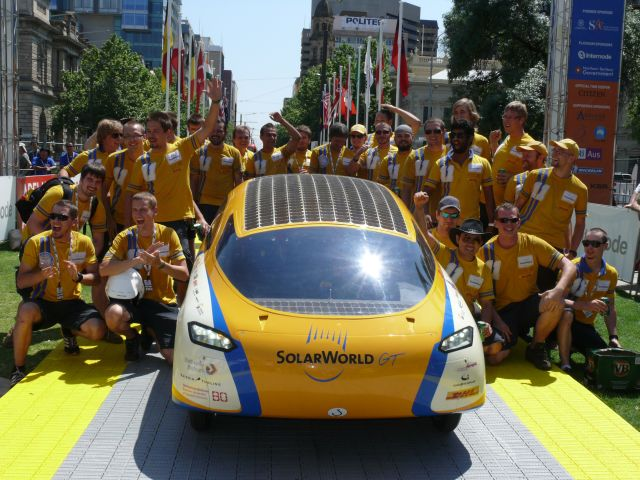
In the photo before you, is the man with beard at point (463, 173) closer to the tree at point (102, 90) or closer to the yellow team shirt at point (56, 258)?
the yellow team shirt at point (56, 258)

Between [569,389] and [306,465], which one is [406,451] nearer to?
[306,465]

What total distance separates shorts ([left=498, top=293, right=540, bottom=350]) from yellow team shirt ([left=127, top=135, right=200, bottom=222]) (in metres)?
3.24

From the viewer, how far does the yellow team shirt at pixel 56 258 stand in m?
6.39

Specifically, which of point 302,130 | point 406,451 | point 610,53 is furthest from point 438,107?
point 406,451

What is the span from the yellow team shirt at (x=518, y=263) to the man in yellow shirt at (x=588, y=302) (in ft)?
1.15

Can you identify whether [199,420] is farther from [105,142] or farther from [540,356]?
[105,142]

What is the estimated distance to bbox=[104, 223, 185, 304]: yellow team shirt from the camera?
6562 millimetres

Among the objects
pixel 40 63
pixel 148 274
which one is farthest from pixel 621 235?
pixel 40 63

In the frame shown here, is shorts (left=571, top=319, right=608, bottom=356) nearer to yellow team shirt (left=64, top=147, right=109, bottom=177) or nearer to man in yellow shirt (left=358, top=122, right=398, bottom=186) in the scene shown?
man in yellow shirt (left=358, top=122, right=398, bottom=186)

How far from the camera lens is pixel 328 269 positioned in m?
5.29

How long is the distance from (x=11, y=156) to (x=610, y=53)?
12.6 metres

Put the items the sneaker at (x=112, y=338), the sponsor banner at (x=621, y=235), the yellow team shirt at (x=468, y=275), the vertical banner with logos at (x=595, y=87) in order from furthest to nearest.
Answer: the vertical banner with logos at (x=595, y=87) < the sponsor banner at (x=621, y=235) < the sneaker at (x=112, y=338) < the yellow team shirt at (x=468, y=275)

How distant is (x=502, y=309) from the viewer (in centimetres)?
705

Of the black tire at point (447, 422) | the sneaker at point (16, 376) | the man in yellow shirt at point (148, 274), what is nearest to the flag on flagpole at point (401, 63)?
the man in yellow shirt at point (148, 274)
